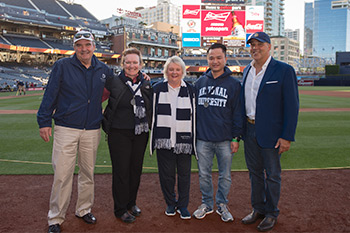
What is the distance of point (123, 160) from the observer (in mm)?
3627

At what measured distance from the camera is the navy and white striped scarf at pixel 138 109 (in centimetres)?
356

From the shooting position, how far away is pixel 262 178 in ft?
11.8

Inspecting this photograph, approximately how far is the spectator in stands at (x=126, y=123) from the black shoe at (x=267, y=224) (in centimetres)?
161

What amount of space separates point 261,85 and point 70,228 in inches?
117

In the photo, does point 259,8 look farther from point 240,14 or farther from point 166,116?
point 166,116

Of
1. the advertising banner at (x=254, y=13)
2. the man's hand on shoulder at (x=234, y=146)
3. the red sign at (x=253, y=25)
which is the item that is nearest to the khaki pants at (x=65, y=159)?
the man's hand on shoulder at (x=234, y=146)

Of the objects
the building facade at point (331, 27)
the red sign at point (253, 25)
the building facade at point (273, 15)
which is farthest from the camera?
the building facade at point (331, 27)

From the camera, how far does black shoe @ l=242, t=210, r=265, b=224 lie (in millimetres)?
3521

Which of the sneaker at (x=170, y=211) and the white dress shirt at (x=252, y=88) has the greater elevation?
the white dress shirt at (x=252, y=88)

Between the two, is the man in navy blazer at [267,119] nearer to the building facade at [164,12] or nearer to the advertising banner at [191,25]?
the advertising banner at [191,25]

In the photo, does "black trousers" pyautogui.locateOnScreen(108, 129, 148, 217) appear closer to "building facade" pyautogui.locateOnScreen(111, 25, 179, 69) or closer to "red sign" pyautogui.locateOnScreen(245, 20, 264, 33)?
"red sign" pyautogui.locateOnScreen(245, 20, 264, 33)

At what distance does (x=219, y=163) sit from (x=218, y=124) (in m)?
0.56

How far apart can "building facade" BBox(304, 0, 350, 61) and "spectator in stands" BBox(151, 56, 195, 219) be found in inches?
7193

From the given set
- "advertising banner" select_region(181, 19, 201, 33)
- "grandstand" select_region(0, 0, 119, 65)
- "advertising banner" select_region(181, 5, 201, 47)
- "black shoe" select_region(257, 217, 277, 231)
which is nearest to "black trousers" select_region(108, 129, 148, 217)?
"black shoe" select_region(257, 217, 277, 231)
